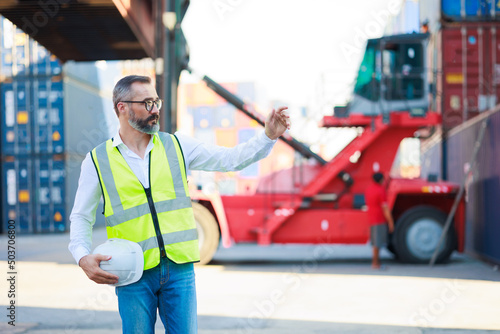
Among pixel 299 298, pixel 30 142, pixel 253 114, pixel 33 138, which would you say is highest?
pixel 253 114

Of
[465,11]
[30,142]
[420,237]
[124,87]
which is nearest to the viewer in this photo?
[124,87]

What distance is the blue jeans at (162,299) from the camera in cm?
294

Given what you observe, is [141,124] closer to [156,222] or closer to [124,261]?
[156,222]

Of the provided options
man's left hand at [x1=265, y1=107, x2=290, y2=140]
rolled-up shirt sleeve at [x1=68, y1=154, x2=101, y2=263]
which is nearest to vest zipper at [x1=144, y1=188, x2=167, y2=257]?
rolled-up shirt sleeve at [x1=68, y1=154, x2=101, y2=263]

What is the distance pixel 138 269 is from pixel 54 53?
29.1ft

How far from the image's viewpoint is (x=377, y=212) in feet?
35.4

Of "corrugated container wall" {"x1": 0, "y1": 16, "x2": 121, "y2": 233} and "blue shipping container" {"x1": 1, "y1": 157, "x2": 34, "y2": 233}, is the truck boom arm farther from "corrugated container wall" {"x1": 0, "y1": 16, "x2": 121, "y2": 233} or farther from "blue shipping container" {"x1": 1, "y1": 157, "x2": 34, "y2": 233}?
"blue shipping container" {"x1": 1, "y1": 157, "x2": 34, "y2": 233}

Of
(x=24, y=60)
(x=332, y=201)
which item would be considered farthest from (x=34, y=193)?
(x=332, y=201)

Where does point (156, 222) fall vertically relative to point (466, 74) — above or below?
below

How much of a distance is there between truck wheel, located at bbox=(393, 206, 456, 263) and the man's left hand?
8.65 meters

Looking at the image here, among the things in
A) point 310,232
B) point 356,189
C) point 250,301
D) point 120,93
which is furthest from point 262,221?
point 120,93

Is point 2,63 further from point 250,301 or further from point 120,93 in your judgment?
point 120,93

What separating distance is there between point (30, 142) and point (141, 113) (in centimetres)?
1885

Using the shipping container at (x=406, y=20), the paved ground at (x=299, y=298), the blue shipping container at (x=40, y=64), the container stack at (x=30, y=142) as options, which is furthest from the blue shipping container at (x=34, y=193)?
the shipping container at (x=406, y=20)
